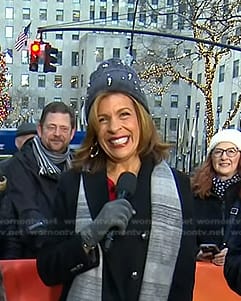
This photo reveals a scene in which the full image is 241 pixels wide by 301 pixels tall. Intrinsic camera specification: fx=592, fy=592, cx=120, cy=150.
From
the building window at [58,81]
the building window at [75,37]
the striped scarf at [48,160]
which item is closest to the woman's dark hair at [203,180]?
the striped scarf at [48,160]

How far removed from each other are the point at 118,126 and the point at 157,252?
52 cm

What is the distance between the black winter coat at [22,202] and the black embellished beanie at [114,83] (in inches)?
53.4

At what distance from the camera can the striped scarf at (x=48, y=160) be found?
3867mm

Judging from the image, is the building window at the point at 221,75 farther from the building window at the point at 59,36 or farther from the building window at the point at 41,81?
the building window at the point at 59,36

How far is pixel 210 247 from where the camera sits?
148 inches

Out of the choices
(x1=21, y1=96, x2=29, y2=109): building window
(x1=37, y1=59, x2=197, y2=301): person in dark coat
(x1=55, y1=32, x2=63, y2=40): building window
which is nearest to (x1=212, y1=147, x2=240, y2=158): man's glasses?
(x1=37, y1=59, x2=197, y2=301): person in dark coat

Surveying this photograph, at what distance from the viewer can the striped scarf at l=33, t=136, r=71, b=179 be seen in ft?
12.7

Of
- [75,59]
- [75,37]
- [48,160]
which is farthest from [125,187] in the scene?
[75,37]

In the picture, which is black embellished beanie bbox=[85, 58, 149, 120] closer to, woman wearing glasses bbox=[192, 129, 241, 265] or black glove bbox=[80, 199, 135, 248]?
black glove bbox=[80, 199, 135, 248]

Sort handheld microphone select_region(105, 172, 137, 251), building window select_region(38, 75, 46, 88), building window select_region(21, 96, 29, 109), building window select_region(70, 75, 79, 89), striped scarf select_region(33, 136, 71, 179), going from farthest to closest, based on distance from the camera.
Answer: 1. building window select_region(38, 75, 46, 88)
2. building window select_region(70, 75, 79, 89)
3. building window select_region(21, 96, 29, 109)
4. striped scarf select_region(33, 136, 71, 179)
5. handheld microphone select_region(105, 172, 137, 251)

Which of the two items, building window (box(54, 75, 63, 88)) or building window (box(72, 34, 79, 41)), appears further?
building window (box(72, 34, 79, 41))

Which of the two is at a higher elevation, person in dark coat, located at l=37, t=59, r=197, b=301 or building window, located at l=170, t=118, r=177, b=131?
person in dark coat, located at l=37, t=59, r=197, b=301

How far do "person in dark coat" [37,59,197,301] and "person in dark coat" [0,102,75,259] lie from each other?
1.08m

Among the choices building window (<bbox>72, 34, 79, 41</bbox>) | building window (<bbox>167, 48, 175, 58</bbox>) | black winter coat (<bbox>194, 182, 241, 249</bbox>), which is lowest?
black winter coat (<bbox>194, 182, 241, 249</bbox>)
